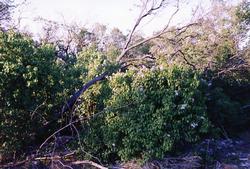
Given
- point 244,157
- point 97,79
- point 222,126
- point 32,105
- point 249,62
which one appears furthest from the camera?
point 249,62

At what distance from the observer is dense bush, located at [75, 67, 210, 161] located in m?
7.88

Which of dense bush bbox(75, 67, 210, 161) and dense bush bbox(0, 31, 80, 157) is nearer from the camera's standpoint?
dense bush bbox(0, 31, 80, 157)

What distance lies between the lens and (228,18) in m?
13.0

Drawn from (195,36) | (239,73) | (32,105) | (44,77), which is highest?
(195,36)

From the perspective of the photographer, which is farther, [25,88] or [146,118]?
[146,118]

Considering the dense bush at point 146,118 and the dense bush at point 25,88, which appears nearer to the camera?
the dense bush at point 25,88

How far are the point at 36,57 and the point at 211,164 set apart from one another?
5.07 m

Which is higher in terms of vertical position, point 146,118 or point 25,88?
point 25,88

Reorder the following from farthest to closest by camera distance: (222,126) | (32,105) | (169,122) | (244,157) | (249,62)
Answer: (249,62)
(222,126)
(244,157)
(169,122)
(32,105)

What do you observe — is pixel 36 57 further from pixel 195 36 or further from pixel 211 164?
pixel 195 36

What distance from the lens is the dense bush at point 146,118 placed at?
25.8 ft

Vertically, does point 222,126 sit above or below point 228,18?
below

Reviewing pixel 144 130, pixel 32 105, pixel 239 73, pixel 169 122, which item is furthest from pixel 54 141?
pixel 239 73

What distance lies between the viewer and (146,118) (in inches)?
314
